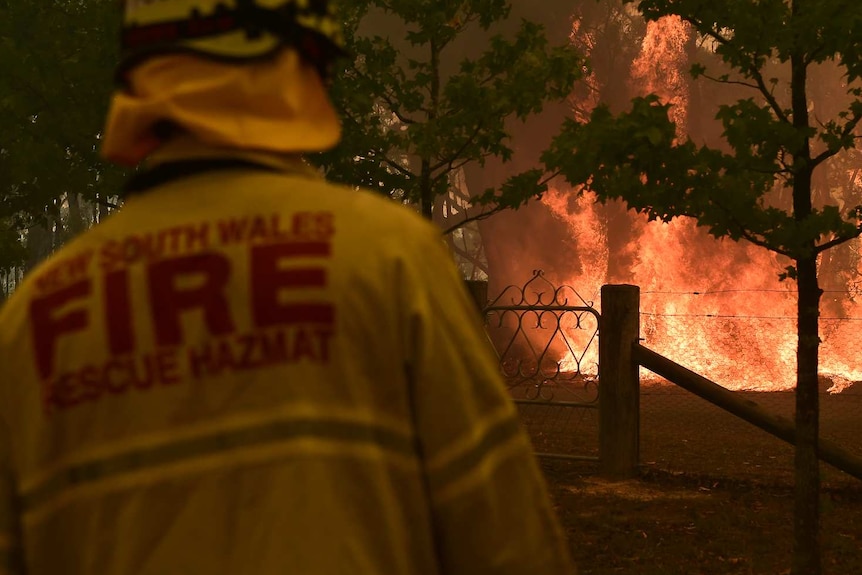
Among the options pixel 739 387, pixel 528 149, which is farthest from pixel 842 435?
pixel 528 149

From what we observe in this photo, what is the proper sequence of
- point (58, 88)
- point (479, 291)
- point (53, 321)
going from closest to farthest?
point (53, 321) → point (479, 291) → point (58, 88)

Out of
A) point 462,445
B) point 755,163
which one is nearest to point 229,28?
point 462,445

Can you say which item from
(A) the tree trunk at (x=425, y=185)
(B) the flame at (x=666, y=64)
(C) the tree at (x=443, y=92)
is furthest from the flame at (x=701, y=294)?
(C) the tree at (x=443, y=92)

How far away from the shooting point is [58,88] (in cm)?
1016

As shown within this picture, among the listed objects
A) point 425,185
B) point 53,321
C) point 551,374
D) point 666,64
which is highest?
point 666,64

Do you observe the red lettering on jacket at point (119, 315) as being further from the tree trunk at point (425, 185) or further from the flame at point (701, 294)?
the flame at point (701, 294)

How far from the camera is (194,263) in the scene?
139 cm

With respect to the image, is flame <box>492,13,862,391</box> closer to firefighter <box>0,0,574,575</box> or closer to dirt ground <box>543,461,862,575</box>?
dirt ground <box>543,461,862,575</box>

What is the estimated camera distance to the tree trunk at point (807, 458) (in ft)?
17.7

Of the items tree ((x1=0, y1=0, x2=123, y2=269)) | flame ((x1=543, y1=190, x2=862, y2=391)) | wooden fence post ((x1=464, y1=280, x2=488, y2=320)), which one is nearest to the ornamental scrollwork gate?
wooden fence post ((x1=464, y1=280, x2=488, y2=320))

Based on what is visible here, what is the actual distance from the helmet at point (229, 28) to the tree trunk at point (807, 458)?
4448 millimetres

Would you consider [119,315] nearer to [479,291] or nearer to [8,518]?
[8,518]

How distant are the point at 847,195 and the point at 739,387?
21.8 meters

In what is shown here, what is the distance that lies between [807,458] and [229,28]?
4.70 meters
